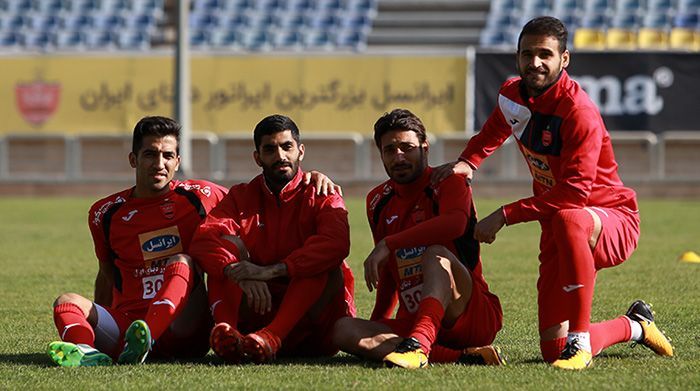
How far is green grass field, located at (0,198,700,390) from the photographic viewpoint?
5258mm

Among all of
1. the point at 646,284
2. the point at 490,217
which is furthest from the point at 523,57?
the point at 646,284

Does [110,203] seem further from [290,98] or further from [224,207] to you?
[290,98]

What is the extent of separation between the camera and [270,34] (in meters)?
26.9

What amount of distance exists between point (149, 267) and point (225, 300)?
520 mm

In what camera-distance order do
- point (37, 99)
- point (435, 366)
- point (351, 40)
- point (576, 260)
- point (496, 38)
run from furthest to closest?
1. point (351, 40)
2. point (496, 38)
3. point (37, 99)
4. point (435, 366)
5. point (576, 260)

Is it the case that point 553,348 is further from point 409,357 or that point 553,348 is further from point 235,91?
point 235,91

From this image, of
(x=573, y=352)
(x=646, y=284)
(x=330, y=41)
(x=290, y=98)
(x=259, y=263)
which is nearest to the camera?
(x=573, y=352)

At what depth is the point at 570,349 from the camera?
5535 mm

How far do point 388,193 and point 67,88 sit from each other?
18951 mm

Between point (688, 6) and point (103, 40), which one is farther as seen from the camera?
point (103, 40)

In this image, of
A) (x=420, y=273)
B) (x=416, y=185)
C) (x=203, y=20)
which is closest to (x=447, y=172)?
(x=416, y=185)

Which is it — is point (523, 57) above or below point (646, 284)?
above

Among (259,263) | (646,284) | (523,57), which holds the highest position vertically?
(523,57)

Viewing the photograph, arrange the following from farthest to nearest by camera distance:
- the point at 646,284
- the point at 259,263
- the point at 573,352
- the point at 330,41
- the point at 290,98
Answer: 1. the point at 330,41
2. the point at 290,98
3. the point at 646,284
4. the point at 259,263
5. the point at 573,352
